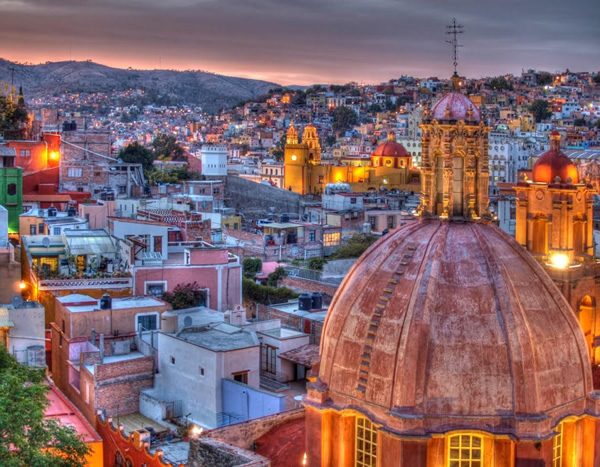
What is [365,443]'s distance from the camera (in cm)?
1627

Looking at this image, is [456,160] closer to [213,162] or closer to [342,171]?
[213,162]

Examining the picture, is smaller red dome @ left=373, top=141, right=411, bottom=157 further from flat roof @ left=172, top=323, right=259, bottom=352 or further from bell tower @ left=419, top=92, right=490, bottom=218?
bell tower @ left=419, top=92, right=490, bottom=218

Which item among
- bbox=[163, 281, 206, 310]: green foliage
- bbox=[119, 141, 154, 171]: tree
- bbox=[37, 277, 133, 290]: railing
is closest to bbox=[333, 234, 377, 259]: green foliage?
bbox=[163, 281, 206, 310]: green foliage

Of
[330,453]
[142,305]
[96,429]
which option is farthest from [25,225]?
[330,453]

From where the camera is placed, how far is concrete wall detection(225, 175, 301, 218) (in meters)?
72.1

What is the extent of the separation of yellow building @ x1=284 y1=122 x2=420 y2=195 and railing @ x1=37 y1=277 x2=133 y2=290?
49.1m

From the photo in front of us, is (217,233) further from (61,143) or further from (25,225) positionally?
(61,143)

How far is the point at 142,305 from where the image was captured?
3216 centimetres

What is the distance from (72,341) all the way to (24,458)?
10.6m

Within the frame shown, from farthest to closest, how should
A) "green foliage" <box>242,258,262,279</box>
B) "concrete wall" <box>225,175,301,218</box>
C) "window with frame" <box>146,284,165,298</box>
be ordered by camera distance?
"concrete wall" <box>225,175,301,218</box>, "green foliage" <box>242,258,262,279</box>, "window with frame" <box>146,284,165,298</box>

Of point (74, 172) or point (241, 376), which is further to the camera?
point (74, 172)

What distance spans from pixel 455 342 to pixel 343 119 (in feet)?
484

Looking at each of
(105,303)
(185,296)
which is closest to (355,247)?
(185,296)

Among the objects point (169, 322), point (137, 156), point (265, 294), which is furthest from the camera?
point (137, 156)
